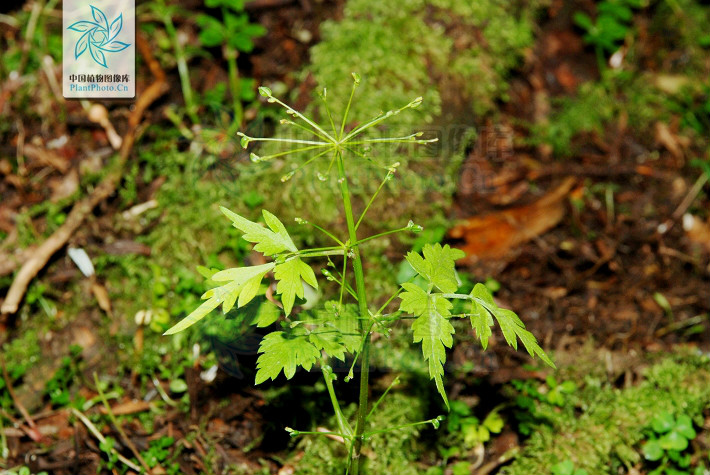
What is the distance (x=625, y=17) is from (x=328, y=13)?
2342 mm

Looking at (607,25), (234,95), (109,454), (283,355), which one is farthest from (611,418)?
(607,25)

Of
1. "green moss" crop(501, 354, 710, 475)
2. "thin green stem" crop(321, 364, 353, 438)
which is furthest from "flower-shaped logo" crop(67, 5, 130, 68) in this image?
"green moss" crop(501, 354, 710, 475)

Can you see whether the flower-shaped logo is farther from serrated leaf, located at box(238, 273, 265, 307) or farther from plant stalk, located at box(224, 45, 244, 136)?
serrated leaf, located at box(238, 273, 265, 307)

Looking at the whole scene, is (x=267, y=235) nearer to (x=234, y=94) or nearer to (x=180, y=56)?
(x=234, y=94)

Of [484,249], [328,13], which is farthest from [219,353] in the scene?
[328,13]

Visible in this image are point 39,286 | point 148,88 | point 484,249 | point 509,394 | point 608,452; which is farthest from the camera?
point 148,88

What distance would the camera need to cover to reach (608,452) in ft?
8.87

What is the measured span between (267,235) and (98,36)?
2130 mm

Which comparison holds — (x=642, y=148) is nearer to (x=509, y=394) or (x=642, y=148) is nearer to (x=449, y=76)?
(x=449, y=76)

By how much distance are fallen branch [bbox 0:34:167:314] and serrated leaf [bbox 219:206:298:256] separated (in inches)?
72.4

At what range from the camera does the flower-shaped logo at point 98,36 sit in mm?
3326

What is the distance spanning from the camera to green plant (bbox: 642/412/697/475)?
264 cm

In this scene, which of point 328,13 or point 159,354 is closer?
point 159,354

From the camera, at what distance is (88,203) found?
11.2 feet
